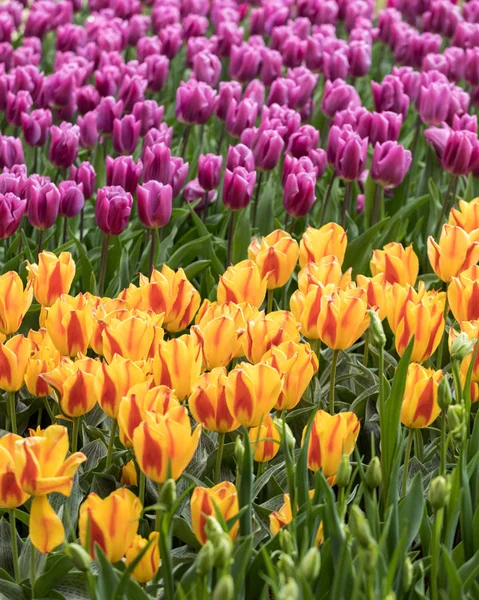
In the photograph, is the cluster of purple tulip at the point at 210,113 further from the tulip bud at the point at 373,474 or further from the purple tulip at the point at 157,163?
the tulip bud at the point at 373,474

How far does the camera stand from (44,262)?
2611 millimetres

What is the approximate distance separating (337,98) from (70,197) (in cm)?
152

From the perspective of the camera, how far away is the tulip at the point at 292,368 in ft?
6.73

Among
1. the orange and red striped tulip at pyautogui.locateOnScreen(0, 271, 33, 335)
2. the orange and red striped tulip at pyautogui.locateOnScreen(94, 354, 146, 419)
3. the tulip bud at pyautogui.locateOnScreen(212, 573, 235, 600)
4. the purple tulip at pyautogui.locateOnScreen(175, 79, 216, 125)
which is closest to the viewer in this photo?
the tulip bud at pyautogui.locateOnScreen(212, 573, 235, 600)

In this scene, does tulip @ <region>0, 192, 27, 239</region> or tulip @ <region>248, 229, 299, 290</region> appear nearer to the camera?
tulip @ <region>248, 229, 299, 290</region>

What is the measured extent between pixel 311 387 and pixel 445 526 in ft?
2.41

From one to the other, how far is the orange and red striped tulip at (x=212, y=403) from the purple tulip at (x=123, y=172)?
144 cm

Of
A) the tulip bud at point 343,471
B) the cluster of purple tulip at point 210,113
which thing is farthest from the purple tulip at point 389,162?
the tulip bud at point 343,471

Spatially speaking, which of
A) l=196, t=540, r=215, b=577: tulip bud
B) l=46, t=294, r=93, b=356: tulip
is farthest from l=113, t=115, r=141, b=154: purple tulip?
l=196, t=540, r=215, b=577: tulip bud

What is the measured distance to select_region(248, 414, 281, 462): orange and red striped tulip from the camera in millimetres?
2068

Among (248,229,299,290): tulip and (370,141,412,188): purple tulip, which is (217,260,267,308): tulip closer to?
(248,229,299,290): tulip

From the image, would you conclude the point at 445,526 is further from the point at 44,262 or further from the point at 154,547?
the point at 44,262

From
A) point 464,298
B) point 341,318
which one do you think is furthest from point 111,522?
point 464,298

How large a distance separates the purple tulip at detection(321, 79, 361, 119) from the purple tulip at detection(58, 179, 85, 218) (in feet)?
4.73
